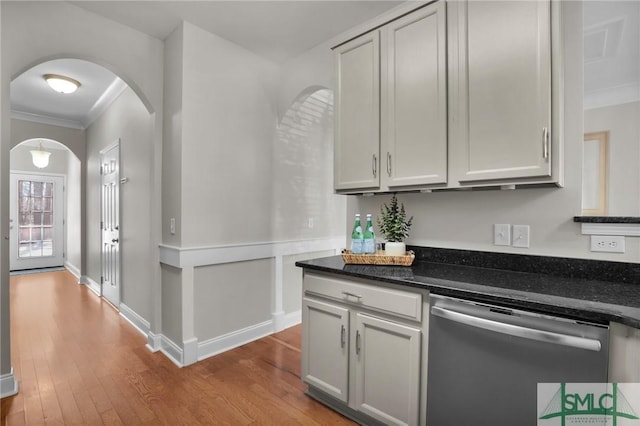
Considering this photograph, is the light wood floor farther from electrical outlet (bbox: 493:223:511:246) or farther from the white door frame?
A: electrical outlet (bbox: 493:223:511:246)

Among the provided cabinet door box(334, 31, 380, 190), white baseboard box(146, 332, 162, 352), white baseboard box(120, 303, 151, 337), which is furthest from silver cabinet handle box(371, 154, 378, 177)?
white baseboard box(120, 303, 151, 337)

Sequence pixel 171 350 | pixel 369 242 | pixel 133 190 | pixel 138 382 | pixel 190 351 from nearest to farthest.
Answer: pixel 369 242 → pixel 138 382 → pixel 190 351 → pixel 171 350 → pixel 133 190

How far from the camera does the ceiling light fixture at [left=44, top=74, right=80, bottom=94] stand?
358 centimetres

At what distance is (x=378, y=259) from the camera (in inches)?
A: 78.8

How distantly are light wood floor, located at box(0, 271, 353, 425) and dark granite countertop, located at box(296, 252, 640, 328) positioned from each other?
966 millimetres

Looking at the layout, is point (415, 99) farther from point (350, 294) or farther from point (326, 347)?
point (326, 347)

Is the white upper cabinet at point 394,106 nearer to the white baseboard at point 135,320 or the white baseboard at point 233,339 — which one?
the white baseboard at point 233,339

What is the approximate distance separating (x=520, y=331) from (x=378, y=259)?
885mm

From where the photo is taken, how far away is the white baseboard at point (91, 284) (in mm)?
4830

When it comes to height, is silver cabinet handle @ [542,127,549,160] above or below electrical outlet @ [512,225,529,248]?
above

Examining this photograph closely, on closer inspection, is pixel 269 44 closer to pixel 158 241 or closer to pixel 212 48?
pixel 212 48

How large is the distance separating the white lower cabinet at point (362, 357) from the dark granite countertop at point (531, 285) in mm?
125

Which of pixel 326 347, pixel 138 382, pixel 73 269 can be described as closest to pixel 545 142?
pixel 326 347

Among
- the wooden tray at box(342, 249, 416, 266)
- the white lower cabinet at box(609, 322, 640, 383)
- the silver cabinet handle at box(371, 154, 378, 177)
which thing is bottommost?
the white lower cabinet at box(609, 322, 640, 383)
